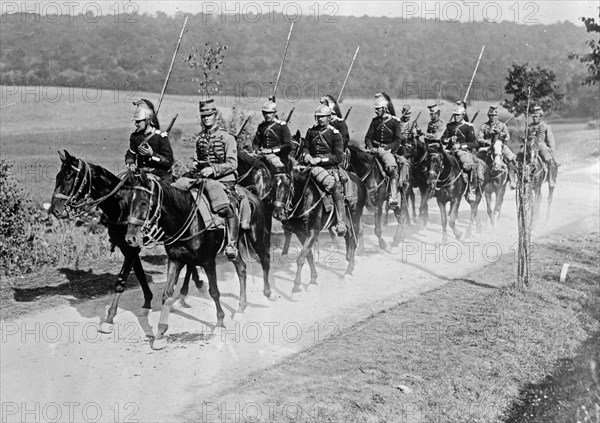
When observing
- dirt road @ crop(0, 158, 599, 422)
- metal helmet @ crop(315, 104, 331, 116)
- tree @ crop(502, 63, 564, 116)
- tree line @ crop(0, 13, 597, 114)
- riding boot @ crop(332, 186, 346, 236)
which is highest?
tree line @ crop(0, 13, 597, 114)

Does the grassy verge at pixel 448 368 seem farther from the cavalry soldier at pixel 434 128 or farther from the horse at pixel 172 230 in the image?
the cavalry soldier at pixel 434 128

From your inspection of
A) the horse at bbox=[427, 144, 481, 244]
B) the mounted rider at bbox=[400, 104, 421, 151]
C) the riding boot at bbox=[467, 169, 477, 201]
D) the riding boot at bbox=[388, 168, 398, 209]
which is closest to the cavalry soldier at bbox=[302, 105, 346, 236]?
Answer: the riding boot at bbox=[388, 168, 398, 209]

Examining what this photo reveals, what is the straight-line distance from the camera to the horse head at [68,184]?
8.95m

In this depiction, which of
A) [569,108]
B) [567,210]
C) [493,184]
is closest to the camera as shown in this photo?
[493,184]

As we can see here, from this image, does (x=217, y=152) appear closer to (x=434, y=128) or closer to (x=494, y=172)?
(x=434, y=128)

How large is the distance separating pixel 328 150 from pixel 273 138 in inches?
53.3

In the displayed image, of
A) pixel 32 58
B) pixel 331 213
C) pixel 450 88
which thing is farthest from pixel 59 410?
pixel 450 88

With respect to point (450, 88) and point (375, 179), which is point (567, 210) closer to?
point (375, 179)

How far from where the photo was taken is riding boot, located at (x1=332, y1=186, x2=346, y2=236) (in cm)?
1212

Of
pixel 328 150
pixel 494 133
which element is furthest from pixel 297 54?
pixel 328 150

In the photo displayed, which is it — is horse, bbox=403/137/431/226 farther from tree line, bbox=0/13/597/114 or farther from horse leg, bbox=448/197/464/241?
tree line, bbox=0/13/597/114

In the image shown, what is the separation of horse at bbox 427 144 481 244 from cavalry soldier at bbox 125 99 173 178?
293 inches

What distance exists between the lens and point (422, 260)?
47.7 feet

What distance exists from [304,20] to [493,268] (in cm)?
7414
